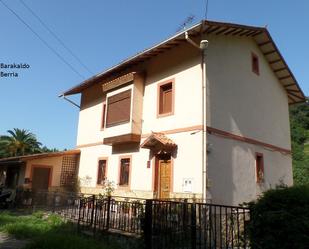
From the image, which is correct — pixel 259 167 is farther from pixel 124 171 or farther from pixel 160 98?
pixel 124 171

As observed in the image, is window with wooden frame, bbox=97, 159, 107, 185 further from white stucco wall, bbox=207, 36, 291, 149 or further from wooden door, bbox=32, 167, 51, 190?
white stucco wall, bbox=207, 36, 291, 149

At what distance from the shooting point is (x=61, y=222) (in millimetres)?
11961

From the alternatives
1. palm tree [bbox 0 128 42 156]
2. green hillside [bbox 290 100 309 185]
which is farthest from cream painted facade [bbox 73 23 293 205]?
palm tree [bbox 0 128 42 156]

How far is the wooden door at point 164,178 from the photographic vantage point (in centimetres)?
1291

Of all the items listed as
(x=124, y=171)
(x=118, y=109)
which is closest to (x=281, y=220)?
(x=124, y=171)

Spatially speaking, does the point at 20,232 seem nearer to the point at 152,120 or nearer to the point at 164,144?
the point at 164,144

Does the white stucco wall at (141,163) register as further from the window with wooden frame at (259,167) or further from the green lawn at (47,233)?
the window with wooden frame at (259,167)

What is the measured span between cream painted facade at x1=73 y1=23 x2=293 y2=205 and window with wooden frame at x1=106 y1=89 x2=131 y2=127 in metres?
0.29

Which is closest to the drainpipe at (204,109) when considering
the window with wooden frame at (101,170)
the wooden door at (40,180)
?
the window with wooden frame at (101,170)

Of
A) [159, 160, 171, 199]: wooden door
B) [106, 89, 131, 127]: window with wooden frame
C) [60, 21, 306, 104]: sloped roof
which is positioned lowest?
[159, 160, 171, 199]: wooden door

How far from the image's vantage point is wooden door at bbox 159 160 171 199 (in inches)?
508

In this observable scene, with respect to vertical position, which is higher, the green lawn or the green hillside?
the green hillside

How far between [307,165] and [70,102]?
18978 millimetres

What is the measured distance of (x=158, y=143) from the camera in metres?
13.3
